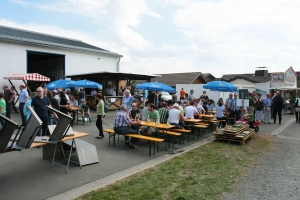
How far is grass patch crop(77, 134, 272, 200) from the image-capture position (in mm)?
4078

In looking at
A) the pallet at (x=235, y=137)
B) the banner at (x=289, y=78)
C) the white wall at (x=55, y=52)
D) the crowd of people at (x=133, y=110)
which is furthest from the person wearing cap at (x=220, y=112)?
the banner at (x=289, y=78)

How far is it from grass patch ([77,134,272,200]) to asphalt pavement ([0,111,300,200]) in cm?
38

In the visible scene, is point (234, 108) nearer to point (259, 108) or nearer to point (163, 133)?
point (259, 108)

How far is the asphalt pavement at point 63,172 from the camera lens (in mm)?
4176

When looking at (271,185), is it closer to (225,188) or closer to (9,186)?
(225,188)

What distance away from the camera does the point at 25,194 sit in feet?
13.2

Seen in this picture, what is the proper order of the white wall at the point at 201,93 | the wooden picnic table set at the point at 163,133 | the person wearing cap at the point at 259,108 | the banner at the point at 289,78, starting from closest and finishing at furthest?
1. the wooden picnic table set at the point at 163,133
2. the person wearing cap at the point at 259,108
3. the white wall at the point at 201,93
4. the banner at the point at 289,78

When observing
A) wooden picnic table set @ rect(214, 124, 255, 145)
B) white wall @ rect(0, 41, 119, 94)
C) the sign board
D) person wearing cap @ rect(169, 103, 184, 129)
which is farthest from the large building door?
the sign board

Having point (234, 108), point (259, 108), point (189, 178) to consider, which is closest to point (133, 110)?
point (189, 178)

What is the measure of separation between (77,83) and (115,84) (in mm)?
8505

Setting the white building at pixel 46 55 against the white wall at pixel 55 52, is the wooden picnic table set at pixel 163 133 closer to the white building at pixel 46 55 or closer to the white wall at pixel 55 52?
the white wall at pixel 55 52

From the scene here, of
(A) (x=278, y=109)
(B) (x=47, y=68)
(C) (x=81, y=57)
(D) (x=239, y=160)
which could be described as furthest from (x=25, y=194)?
(B) (x=47, y=68)

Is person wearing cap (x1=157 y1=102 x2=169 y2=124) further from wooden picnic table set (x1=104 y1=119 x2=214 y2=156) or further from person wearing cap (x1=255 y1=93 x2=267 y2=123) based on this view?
person wearing cap (x1=255 y1=93 x2=267 y2=123)

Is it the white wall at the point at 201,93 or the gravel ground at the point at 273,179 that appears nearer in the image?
the gravel ground at the point at 273,179
